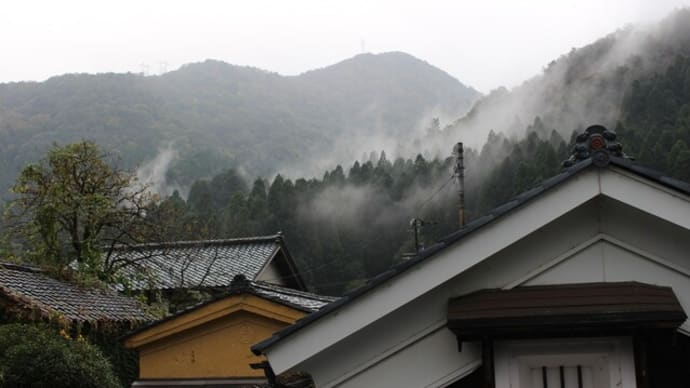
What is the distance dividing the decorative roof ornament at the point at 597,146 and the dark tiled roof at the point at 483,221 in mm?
48

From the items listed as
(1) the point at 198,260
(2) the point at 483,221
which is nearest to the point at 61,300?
(2) the point at 483,221

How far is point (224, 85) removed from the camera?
152 m

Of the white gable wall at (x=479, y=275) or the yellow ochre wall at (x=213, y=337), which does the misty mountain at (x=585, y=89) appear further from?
the white gable wall at (x=479, y=275)

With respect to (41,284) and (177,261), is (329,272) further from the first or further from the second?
(41,284)

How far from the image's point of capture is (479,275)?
4.77 metres

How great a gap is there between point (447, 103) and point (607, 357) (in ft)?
511

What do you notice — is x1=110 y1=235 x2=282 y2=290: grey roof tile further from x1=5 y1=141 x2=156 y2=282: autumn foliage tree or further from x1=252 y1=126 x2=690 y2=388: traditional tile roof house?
x1=252 y1=126 x2=690 y2=388: traditional tile roof house

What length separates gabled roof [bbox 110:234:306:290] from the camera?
23219mm

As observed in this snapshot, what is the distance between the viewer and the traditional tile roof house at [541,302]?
14.3 ft

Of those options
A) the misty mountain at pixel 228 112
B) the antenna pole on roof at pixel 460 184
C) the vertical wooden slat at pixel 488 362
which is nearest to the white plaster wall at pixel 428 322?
the vertical wooden slat at pixel 488 362

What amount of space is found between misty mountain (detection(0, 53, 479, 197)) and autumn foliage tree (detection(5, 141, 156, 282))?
112 feet

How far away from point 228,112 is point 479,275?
12583 centimetres

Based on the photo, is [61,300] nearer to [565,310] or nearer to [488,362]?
[488,362]

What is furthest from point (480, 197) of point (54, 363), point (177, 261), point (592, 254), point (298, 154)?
point (298, 154)
